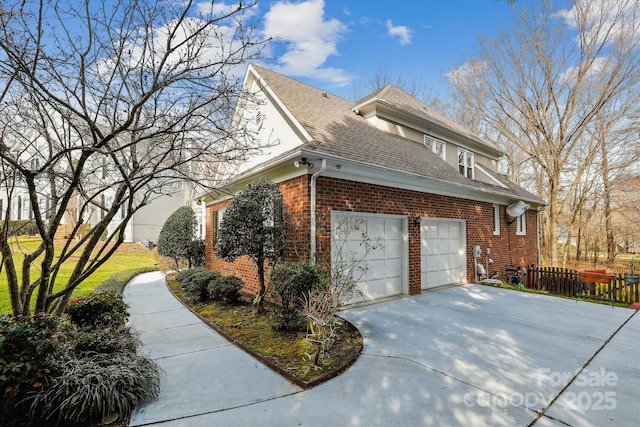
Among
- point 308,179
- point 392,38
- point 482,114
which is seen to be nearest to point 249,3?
point 308,179

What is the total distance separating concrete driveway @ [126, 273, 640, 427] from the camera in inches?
118

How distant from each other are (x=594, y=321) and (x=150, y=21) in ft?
29.4

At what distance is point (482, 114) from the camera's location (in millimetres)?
18422

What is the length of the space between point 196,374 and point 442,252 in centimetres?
769

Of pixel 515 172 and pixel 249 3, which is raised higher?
pixel 515 172

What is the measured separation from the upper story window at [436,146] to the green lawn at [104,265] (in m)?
11.5

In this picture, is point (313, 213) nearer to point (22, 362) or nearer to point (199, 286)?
point (199, 286)

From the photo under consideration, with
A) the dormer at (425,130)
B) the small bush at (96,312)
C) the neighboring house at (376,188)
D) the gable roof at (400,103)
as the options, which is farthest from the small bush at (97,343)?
the gable roof at (400,103)

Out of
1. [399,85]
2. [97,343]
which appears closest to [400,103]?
[97,343]

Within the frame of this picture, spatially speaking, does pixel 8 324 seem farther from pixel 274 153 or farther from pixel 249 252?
pixel 274 153

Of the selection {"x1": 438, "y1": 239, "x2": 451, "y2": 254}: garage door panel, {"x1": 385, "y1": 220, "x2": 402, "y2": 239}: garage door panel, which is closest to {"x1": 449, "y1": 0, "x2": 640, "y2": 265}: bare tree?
{"x1": 438, "y1": 239, "x2": 451, "y2": 254}: garage door panel

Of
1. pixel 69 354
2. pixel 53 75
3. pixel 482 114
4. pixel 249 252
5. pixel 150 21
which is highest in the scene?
pixel 482 114

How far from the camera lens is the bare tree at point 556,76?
15.0 m

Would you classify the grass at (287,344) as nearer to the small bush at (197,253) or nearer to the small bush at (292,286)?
the small bush at (292,286)
